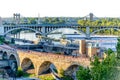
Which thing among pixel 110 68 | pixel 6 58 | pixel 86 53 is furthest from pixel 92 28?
pixel 110 68

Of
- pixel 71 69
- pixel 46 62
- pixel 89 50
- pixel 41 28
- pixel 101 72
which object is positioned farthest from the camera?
pixel 41 28

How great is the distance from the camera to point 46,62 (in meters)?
19.0

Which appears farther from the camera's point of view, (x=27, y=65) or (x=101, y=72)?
(x=27, y=65)

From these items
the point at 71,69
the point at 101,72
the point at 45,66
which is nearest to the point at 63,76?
the point at 71,69

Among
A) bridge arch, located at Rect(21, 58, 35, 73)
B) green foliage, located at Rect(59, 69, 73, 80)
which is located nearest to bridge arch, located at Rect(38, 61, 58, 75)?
bridge arch, located at Rect(21, 58, 35, 73)

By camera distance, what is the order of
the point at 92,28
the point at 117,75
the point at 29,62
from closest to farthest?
the point at 117,75
the point at 29,62
the point at 92,28

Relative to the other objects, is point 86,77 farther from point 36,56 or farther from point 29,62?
point 29,62

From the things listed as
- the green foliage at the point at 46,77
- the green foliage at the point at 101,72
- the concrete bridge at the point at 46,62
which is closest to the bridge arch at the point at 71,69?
the concrete bridge at the point at 46,62

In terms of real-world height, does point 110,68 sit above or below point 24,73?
above

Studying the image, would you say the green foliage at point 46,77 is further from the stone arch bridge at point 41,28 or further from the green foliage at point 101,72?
the stone arch bridge at point 41,28

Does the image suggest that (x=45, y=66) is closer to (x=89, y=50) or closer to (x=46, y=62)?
(x=46, y=62)

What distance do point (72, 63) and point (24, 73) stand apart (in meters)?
3.53

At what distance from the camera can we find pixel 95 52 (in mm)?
19078

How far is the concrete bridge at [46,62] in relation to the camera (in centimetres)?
1672
